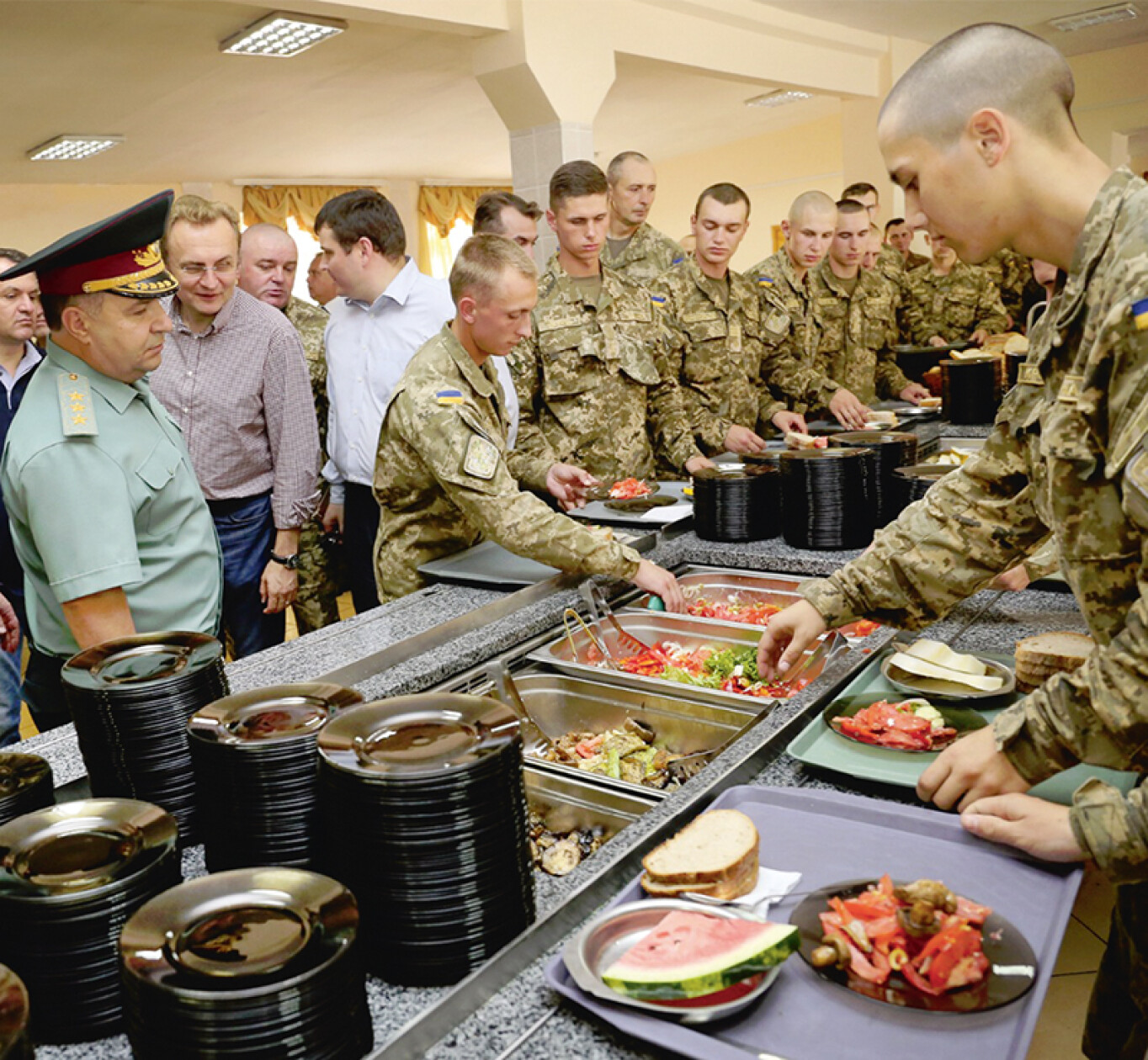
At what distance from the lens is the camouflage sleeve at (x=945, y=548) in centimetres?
139

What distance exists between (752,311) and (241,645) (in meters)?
2.78

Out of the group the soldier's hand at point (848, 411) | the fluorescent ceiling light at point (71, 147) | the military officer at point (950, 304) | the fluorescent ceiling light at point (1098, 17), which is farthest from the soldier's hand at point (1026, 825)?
the fluorescent ceiling light at point (71, 147)

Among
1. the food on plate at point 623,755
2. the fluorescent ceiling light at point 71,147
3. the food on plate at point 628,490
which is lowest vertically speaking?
the food on plate at point 623,755

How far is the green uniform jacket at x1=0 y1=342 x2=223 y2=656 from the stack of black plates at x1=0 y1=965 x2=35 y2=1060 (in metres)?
1.07

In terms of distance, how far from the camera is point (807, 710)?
4.64 ft

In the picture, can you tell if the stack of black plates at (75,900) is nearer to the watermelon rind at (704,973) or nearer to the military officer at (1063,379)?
the watermelon rind at (704,973)

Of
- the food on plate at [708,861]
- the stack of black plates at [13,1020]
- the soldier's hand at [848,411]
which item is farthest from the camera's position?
the soldier's hand at [848,411]

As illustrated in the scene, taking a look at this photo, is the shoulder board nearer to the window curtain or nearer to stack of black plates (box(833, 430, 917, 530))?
stack of black plates (box(833, 430, 917, 530))

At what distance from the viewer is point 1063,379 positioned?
1.07 m

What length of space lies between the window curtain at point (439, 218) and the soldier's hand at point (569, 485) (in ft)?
36.0

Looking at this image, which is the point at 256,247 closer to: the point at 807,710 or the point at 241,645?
the point at 241,645

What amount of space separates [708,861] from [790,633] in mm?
588

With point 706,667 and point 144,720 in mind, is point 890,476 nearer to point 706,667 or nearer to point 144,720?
point 706,667

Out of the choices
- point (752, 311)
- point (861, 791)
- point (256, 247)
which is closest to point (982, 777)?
point (861, 791)
